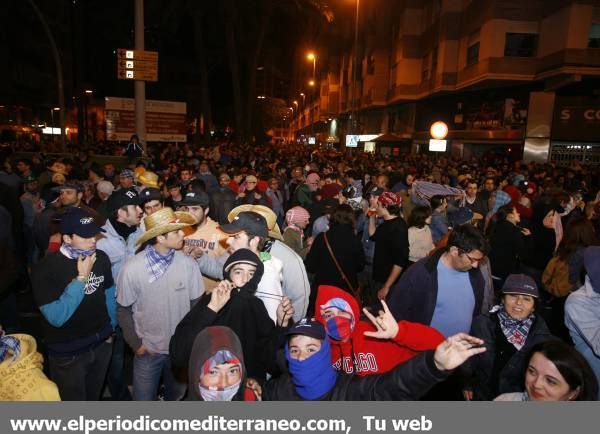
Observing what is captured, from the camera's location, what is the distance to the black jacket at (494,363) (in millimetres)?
3142

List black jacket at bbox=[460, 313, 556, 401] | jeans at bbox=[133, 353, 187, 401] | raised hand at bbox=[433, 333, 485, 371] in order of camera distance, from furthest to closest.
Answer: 1. jeans at bbox=[133, 353, 187, 401]
2. black jacket at bbox=[460, 313, 556, 401]
3. raised hand at bbox=[433, 333, 485, 371]

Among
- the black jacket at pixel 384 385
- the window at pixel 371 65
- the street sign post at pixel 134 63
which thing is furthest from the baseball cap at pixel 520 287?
the window at pixel 371 65

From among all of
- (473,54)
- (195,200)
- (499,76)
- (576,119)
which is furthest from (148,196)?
(473,54)

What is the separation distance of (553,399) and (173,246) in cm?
284

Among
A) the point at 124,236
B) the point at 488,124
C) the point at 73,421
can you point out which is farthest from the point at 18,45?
the point at 73,421

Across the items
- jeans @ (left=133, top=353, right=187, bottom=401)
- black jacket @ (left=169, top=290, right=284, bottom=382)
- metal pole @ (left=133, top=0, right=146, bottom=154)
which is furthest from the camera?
metal pole @ (left=133, top=0, right=146, bottom=154)

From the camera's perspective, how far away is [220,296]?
287 centimetres

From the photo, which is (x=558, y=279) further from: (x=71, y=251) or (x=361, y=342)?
(x=71, y=251)

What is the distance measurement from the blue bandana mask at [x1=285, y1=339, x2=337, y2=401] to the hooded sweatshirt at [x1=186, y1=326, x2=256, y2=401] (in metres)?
0.32

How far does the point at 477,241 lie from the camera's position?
11.8 ft

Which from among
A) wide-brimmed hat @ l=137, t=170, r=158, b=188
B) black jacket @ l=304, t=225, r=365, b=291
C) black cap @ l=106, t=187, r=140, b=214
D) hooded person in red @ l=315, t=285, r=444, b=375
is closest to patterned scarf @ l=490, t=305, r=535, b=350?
hooded person in red @ l=315, t=285, r=444, b=375

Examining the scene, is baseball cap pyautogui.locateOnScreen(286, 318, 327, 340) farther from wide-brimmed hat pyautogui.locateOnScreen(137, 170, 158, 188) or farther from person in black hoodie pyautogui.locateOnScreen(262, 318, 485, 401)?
wide-brimmed hat pyautogui.locateOnScreen(137, 170, 158, 188)

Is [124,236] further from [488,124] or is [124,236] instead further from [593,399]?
[488,124]

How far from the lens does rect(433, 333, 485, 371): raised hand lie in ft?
6.95
